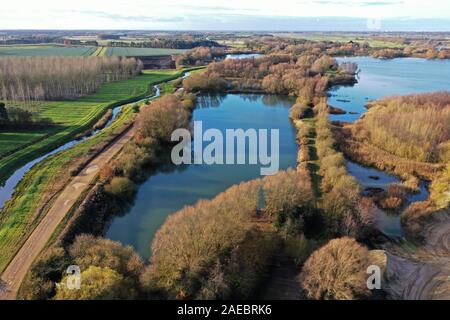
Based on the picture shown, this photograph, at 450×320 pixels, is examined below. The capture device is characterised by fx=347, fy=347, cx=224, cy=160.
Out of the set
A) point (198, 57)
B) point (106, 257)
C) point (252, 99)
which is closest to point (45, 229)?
point (106, 257)

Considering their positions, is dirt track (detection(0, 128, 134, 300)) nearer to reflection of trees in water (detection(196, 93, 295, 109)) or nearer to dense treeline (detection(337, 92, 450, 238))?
dense treeline (detection(337, 92, 450, 238))

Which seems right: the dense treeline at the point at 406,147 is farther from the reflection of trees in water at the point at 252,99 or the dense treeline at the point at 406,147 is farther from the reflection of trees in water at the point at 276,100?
the reflection of trees in water at the point at 252,99

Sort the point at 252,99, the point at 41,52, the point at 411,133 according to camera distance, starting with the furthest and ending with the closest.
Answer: the point at 41,52 → the point at 252,99 → the point at 411,133

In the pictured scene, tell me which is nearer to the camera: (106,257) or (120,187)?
(106,257)

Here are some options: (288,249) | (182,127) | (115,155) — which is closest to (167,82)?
(182,127)

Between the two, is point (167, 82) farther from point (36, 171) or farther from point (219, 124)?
point (36, 171)

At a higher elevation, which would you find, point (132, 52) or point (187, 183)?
point (132, 52)

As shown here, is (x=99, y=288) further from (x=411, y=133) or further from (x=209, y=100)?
(x=209, y=100)
